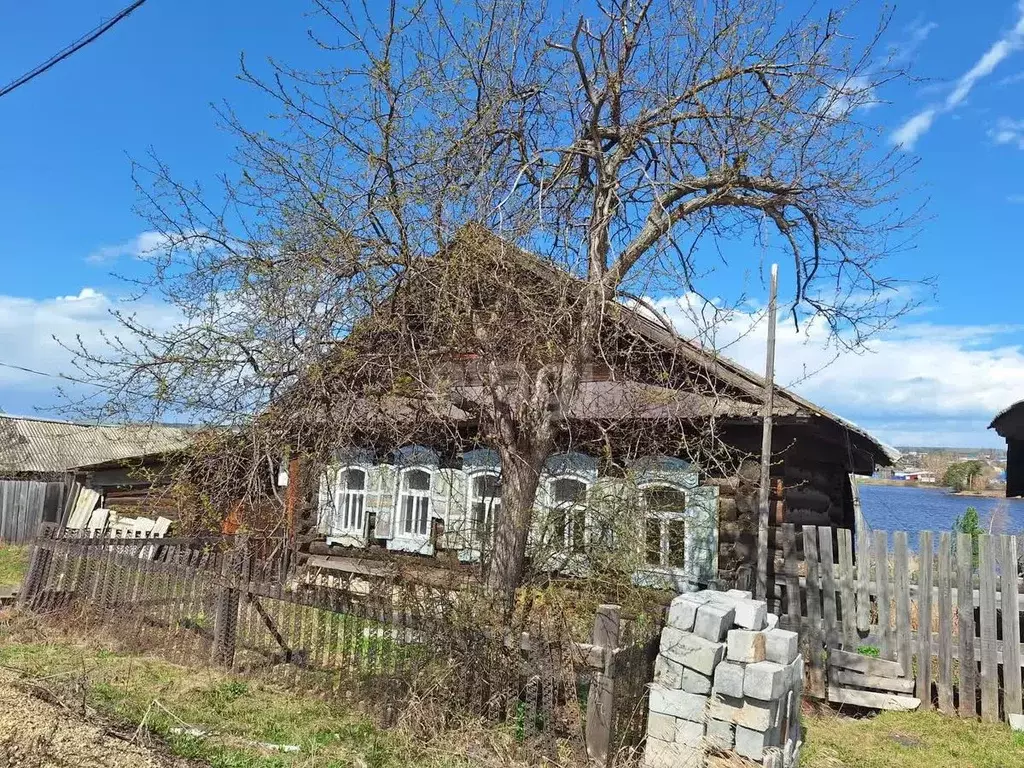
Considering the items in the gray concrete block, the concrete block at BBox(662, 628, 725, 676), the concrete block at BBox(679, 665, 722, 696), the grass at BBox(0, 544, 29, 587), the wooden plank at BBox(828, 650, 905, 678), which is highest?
the gray concrete block

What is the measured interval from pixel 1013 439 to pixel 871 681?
345 centimetres

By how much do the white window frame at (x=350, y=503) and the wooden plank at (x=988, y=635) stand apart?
7.95 metres

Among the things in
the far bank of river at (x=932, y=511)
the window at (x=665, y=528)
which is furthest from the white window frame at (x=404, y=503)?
the far bank of river at (x=932, y=511)

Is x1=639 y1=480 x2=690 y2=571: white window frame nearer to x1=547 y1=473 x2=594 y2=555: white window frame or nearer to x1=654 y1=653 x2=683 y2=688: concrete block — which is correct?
x1=547 y1=473 x2=594 y2=555: white window frame

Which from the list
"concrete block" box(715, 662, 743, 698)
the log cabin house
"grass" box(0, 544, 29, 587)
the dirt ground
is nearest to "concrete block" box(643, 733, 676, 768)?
"concrete block" box(715, 662, 743, 698)

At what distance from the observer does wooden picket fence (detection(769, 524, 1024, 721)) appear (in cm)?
649

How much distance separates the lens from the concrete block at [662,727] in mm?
4707

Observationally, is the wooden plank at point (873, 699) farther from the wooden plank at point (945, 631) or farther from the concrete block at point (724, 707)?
the concrete block at point (724, 707)

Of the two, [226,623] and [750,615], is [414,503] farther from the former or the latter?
[750,615]

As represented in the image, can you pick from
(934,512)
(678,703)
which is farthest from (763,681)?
(934,512)

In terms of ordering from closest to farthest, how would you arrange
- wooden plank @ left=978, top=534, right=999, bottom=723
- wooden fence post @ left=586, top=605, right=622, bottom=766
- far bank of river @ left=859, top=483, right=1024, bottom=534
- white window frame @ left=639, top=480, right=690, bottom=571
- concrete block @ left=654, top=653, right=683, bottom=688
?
1. wooden fence post @ left=586, top=605, right=622, bottom=766
2. concrete block @ left=654, top=653, right=683, bottom=688
3. wooden plank @ left=978, top=534, right=999, bottom=723
4. white window frame @ left=639, top=480, right=690, bottom=571
5. far bank of river @ left=859, top=483, right=1024, bottom=534

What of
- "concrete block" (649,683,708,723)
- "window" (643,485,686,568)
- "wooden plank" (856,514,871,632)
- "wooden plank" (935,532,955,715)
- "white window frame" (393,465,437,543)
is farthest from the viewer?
"white window frame" (393,465,437,543)

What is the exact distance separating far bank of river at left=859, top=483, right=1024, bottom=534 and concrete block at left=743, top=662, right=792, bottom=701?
1657 centimetres

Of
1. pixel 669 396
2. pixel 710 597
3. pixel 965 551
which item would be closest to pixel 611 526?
pixel 669 396
